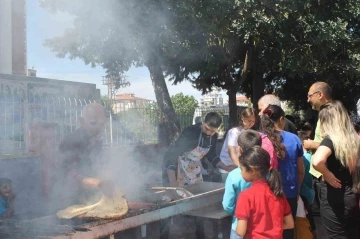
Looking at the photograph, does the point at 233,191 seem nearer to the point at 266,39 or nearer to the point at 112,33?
the point at 112,33

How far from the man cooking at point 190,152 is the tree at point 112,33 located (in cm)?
177

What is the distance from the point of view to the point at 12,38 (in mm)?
12398

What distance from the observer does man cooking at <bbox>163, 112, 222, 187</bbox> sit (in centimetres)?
397

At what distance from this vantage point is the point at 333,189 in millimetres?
2871

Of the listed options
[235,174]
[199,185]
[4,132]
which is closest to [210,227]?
[199,185]

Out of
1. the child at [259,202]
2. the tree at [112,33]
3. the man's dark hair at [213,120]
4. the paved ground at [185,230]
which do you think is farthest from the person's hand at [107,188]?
the tree at [112,33]

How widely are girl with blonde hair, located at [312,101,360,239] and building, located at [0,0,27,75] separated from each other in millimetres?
3498

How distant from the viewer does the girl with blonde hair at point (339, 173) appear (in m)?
2.77

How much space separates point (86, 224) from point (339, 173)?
6.28 feet

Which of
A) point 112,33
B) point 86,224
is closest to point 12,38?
point 112,33

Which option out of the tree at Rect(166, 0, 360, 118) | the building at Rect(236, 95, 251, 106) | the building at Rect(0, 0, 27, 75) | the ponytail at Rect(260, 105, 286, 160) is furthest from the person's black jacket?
the building at Rect(236, 95, 251, 106)

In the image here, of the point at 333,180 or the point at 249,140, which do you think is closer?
the point at 249,140

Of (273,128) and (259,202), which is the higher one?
(273,128)

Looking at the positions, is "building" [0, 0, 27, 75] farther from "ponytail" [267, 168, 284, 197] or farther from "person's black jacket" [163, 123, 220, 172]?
"ponytail" [267, 168, 284, 197]
